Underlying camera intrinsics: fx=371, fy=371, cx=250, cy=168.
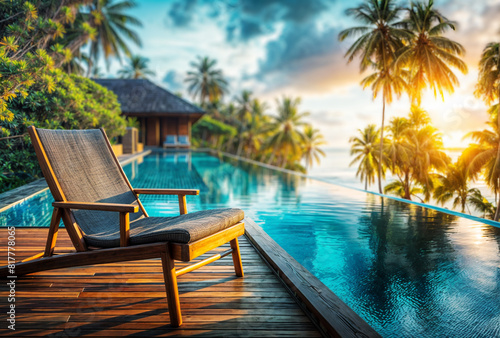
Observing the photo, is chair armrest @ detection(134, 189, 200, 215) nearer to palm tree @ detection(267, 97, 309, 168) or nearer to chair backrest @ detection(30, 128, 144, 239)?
chair backrest @ detection(30, 128, 144, 239)

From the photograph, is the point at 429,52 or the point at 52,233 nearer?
the point at 52,233

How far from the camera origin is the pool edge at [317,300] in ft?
5.23

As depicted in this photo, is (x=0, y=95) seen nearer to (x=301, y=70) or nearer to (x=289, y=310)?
(x=289, y=310)

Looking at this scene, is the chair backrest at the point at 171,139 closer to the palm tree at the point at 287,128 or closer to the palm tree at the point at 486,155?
the palm tree at the point at 287,128

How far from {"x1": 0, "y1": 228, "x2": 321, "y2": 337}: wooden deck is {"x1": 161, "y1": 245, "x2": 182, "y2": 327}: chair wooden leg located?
4 centimetres

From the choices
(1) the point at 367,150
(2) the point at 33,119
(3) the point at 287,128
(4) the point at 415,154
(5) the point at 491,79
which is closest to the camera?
(2) the point at 33,119

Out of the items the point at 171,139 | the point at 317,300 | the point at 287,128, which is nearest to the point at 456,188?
the point at 287,128

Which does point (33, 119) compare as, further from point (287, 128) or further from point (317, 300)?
point (287, 128)

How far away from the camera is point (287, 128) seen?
3183 centimetres

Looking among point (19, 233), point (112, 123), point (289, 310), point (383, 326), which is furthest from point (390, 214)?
point (112, 123)

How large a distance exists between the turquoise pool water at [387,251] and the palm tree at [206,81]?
3007 centimetres

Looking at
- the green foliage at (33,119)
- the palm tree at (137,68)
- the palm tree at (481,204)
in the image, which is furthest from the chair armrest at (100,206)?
the palm tree at (137,68)

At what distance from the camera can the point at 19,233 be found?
315cm

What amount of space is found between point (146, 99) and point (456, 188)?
66.0 feet
